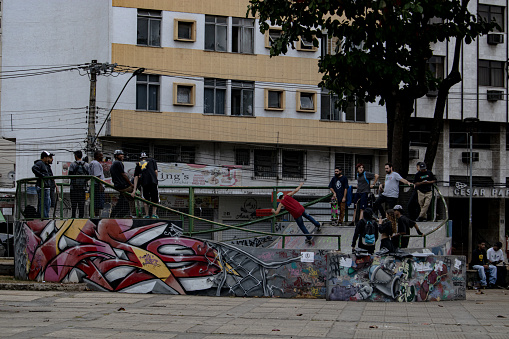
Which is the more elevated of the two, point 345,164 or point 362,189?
point 345,164

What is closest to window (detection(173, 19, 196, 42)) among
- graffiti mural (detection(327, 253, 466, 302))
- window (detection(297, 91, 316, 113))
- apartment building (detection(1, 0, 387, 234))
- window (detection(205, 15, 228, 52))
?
apartment building (detection(1, 0, 387, 234))

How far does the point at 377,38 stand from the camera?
17.9 m

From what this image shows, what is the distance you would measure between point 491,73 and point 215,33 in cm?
1683

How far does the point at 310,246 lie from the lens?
1622cm

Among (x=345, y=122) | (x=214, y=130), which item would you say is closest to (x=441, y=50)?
(x=345, y=122)

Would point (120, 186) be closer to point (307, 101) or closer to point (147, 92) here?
point (147, 92)

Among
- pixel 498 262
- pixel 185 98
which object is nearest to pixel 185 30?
pixel 185 98

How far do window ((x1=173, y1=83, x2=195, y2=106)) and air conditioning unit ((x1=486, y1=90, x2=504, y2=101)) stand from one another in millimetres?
17431

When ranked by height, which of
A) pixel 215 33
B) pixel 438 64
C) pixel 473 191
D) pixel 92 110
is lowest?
pixel 473 191

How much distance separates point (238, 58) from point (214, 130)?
12.5 feet

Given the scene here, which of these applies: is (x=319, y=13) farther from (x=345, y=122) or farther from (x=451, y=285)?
(x=345, y=122)

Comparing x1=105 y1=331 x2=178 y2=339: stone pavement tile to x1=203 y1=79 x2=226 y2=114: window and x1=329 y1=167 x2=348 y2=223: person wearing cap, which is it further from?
x1=203 y1=79 x2=226 y2=114: window

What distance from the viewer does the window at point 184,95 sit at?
33.5 meters

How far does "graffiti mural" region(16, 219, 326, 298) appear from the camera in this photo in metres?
15.7
